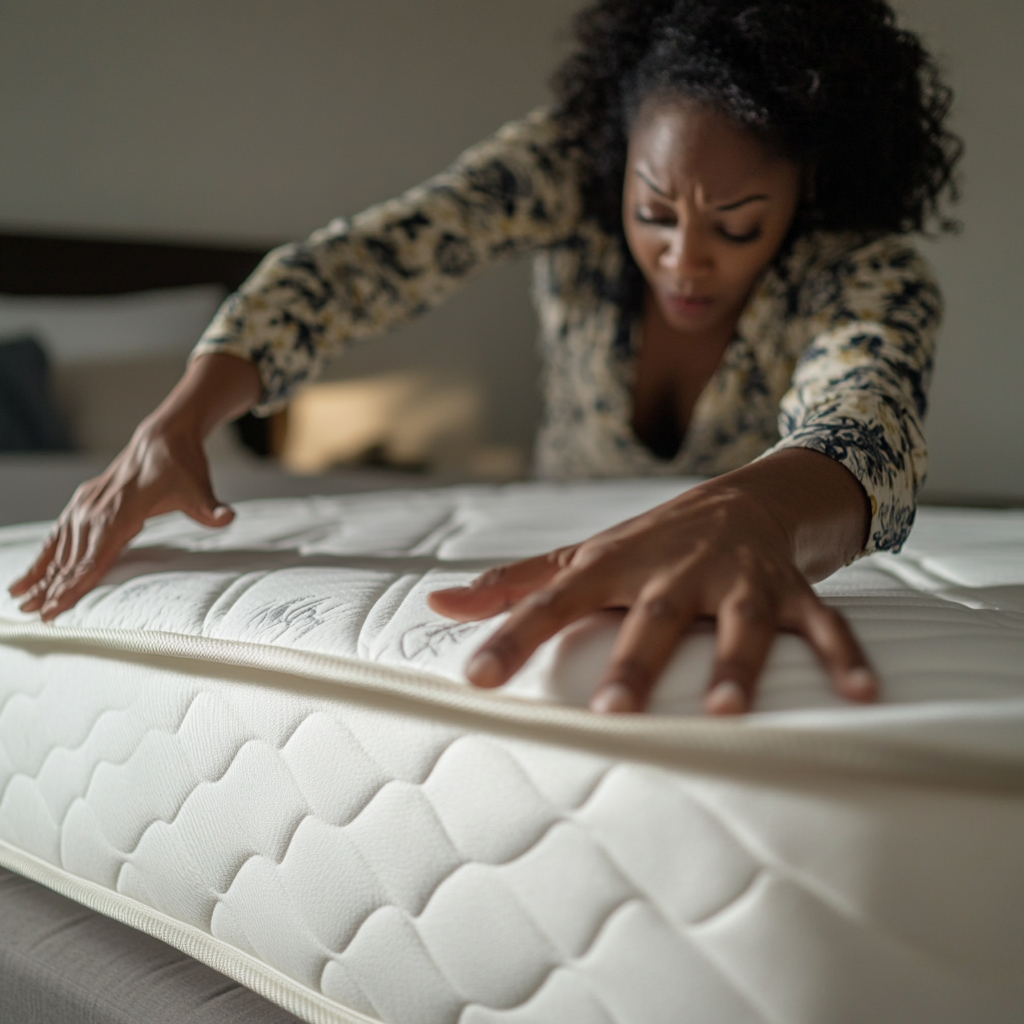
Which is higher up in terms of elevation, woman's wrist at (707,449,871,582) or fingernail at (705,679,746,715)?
woman's wrist at (707,449,871,582)

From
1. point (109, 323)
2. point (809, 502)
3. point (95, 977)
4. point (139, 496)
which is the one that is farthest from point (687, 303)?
point (109, 323)

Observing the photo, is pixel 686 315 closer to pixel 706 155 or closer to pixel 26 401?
pixel 706 155

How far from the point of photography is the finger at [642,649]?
0.33m

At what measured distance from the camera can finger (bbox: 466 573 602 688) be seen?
0.36 meters

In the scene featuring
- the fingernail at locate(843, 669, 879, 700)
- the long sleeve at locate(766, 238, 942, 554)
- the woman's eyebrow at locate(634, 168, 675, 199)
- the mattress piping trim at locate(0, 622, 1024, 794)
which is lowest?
the mattress piping trim at locate(0, 622, 1024, 794)

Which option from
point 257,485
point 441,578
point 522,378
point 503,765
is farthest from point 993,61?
point 503,765

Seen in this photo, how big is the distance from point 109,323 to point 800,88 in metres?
1.47

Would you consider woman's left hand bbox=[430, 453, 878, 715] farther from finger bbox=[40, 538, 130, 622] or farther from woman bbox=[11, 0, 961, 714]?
finger bbox=[40, 538, 130, 622]

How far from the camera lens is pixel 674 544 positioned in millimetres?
409

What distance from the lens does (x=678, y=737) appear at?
0.32 metres

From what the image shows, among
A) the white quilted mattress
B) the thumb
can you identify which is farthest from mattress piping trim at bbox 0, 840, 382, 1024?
the thumb

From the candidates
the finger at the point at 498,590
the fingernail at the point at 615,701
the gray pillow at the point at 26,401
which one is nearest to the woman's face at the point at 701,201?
the finger at the point at 498,590

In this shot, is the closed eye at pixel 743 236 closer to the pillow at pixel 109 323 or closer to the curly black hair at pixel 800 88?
the curly black hair at pixel 800 88

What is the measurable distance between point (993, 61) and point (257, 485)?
2.19 meters
